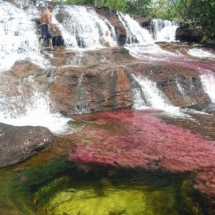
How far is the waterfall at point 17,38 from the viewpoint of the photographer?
15656 millimetres

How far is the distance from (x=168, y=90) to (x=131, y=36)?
1270 centimetres

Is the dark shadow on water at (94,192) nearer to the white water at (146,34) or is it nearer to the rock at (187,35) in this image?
the white water at (146,34)

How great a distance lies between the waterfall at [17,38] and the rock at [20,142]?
22.1 ft

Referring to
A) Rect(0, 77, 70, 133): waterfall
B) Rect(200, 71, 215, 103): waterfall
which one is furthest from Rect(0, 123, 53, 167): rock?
Rect(200, 71, 215, 103): waterfall

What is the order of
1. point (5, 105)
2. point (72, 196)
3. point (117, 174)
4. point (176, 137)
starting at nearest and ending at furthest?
1. point (72, 196)
2. point (117, 174)
3. point (176, 137)
4. point (5, 105)

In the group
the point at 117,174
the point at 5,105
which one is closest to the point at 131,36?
the point at 5,105

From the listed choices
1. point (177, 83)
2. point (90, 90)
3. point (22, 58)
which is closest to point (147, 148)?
point (90, 90)

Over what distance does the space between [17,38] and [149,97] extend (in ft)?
→ 30.7

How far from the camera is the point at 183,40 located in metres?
27.5

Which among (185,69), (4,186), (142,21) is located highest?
(142,21)

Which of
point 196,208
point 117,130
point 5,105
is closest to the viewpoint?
point 196,208

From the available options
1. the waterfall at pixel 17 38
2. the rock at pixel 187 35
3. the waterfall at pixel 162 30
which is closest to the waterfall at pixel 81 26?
the waterfall at pixel 17 38

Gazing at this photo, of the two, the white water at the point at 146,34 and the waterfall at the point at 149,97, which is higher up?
the white water at the point at 146,34

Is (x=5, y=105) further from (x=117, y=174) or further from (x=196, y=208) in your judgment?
(x=196, y=208)
